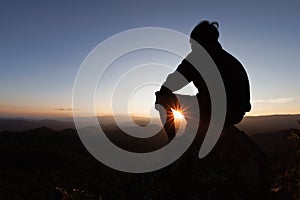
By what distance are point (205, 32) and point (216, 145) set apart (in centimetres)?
366

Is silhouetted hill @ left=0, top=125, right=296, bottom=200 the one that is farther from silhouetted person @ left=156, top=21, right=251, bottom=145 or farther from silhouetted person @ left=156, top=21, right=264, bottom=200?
silhouetted person @ left=156, top=21, right=251, bottom=145

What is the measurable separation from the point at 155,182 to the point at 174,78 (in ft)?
11.8

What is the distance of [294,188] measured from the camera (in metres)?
9.86

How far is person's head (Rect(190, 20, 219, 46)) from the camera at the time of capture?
9773mm

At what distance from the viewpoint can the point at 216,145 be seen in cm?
1044

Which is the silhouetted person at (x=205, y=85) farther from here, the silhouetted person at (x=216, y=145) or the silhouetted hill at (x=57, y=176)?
the silhouetted hill at (x=57, y=176)

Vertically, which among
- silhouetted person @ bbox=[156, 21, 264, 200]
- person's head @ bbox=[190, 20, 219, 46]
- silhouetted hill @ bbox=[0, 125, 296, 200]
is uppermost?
person's head @ bbox=[190, 20, 219, 46]

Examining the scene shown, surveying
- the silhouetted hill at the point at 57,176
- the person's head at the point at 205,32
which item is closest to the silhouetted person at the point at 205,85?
the person's head at the point at 205,32

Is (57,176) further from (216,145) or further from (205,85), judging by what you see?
(205,85)

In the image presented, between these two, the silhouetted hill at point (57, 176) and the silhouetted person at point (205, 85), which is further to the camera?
the silhouetted hill at point (57, 176)

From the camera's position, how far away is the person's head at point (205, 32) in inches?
385

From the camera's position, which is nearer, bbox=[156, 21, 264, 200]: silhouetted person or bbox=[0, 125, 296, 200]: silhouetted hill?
bbox=[156, 21, 264, 200]: silhouetted person

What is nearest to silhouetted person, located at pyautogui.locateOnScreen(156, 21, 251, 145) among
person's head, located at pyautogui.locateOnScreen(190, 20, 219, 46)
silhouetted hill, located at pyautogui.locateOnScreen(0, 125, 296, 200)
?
person's head, located at pyautogui.locateOnScreen(190, 20, 219, 46)

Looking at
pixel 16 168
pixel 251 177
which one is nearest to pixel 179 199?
pixel 251 177
